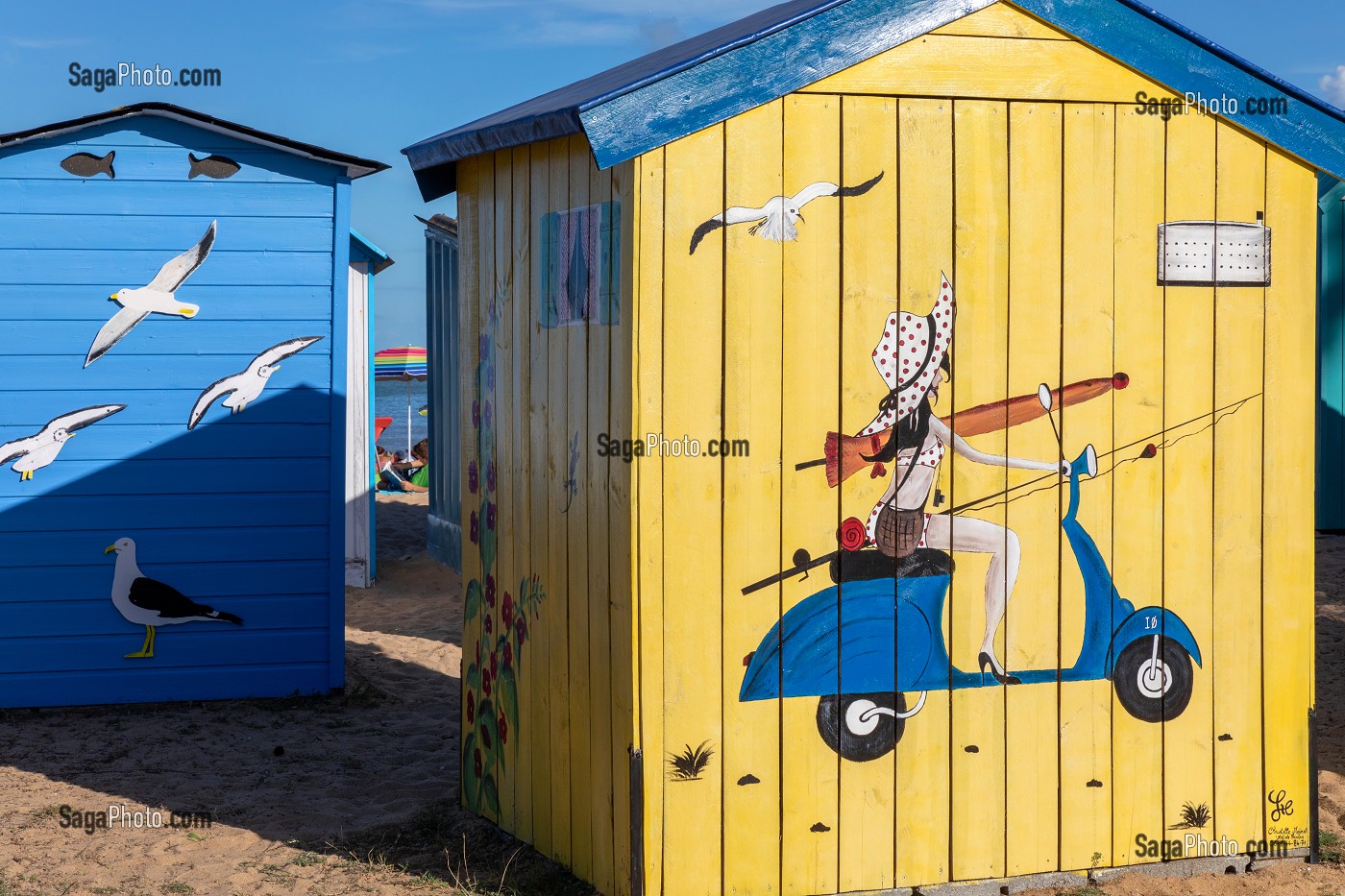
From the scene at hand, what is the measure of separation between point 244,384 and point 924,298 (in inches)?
193

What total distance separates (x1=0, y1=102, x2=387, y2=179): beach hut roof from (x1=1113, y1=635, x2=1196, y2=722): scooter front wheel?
5.31 m

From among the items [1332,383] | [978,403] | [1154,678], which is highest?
[1332,383]

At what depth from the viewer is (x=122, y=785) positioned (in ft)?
20.8

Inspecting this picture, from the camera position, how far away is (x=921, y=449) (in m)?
4.30

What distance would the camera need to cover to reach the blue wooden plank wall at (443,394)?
1284 cm

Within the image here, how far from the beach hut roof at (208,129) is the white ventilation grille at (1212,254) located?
4.94 meters

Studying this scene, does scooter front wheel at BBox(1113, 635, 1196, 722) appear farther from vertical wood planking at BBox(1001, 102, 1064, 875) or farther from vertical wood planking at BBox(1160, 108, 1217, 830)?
vertical wood planking at BBox(1001, 102, 1064, 875)

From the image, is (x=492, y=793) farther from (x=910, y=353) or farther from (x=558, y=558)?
(x=910, y=353)

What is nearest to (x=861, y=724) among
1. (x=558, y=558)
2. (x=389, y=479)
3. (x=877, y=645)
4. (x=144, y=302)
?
(x=877, y=645)

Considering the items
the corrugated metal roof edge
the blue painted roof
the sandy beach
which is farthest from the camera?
the blue painted roof

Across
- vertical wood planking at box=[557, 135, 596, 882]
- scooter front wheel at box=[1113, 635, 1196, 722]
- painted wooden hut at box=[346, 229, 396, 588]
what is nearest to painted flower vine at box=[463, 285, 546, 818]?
vertical wood planking at box=[557, 135, 596, 882]

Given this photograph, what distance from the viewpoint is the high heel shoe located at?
438 centimetres

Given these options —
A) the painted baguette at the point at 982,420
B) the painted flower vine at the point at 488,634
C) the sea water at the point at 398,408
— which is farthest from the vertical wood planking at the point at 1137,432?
the sea water at the point at 398,408

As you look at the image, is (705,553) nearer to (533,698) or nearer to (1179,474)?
(533,698)
